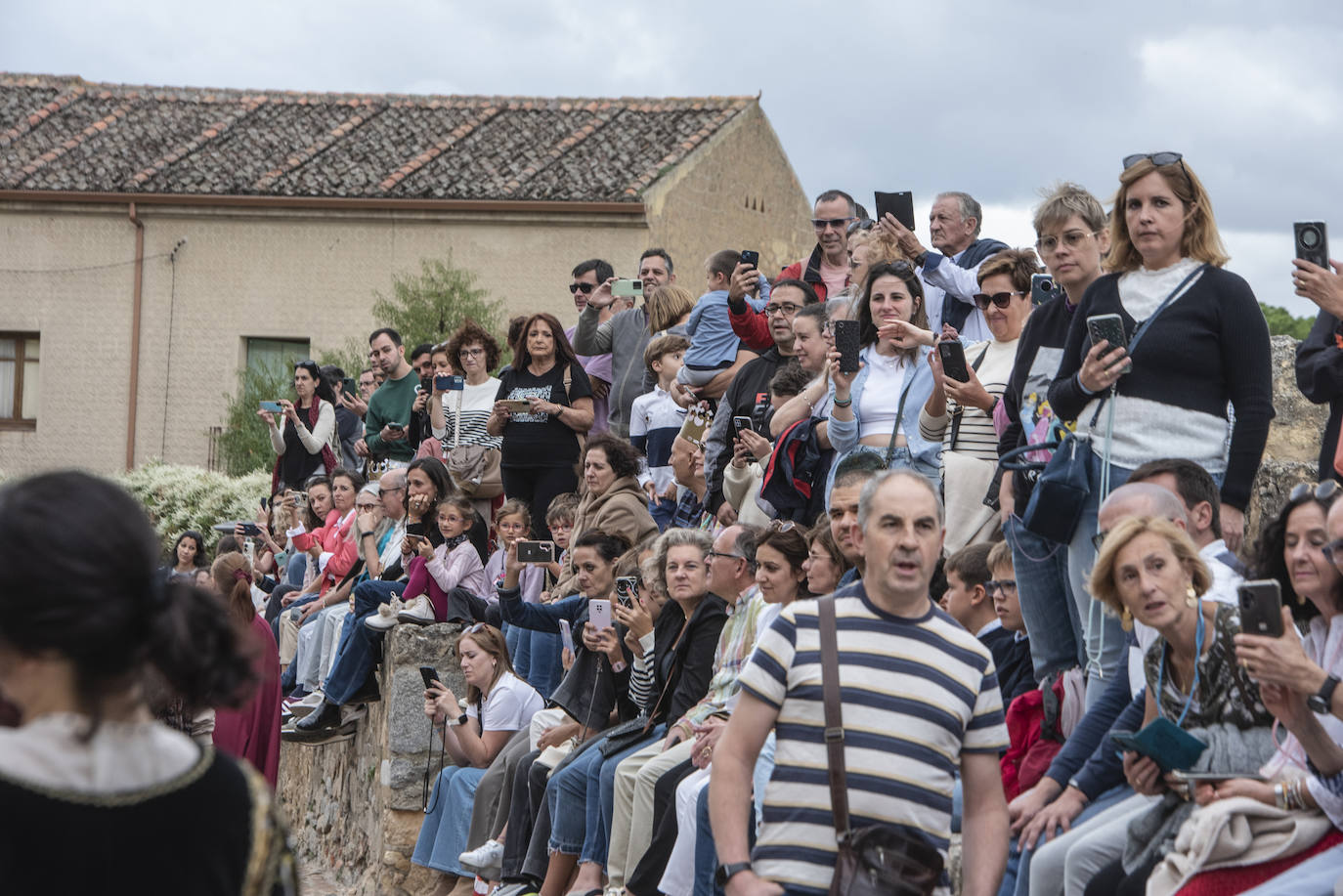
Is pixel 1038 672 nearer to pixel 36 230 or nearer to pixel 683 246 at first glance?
pixel 683 246

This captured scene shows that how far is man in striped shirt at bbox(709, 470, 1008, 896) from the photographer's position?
4.20 m

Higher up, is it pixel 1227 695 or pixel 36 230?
pixel 36 230

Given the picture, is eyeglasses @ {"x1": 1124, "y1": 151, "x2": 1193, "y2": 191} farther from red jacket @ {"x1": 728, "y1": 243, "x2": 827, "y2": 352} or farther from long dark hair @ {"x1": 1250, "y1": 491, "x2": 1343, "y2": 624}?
red jacket @ {"x1": 728, "y1": 243, "x2": 827, "y2": 352}

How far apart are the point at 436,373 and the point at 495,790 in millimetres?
4516

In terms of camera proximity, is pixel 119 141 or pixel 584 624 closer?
pixel 584 624

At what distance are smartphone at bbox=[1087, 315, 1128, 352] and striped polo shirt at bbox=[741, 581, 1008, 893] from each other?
1462mm

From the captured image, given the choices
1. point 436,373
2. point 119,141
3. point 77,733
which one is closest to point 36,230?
point 119,141

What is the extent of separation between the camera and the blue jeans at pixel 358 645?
12.2 meters

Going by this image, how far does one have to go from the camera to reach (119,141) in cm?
3106

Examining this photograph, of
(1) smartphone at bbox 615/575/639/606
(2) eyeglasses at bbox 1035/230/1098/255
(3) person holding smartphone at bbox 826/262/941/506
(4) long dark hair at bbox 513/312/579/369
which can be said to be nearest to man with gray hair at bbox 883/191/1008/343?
(3) person holding smartphone at bbox 826/262/941/506

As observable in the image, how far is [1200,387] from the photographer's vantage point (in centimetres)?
540

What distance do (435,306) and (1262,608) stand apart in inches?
950

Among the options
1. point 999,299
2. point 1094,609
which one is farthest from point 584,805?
point 1094,609

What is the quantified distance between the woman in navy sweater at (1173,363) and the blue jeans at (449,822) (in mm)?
5838
